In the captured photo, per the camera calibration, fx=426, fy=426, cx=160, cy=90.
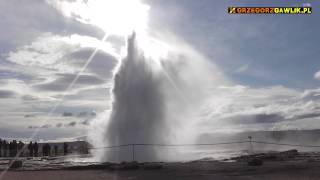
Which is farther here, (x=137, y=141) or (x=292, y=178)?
(x=137, y=141)

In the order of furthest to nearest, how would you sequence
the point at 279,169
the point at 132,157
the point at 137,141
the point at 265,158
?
the point at 137,141, the point at 132,157, the point at 265,158, the point at 279,169

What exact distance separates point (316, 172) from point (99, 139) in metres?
27.7

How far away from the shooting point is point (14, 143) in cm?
6288

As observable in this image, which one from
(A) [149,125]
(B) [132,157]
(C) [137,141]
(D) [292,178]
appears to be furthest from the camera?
(A) [149,125]

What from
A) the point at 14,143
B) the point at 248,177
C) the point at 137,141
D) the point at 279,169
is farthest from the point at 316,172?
the point at 14,143

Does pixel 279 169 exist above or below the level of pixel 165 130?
below

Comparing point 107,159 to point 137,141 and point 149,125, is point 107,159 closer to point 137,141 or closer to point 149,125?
point 137,141

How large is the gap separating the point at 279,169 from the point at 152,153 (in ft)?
58.7

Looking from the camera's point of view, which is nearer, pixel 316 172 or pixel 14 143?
pixel 316 172

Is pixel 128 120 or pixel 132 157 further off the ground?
pixel 128 120

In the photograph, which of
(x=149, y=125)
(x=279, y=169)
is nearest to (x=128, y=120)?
(x=149, y=125)

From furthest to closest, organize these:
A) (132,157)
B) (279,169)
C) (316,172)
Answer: (132,157) → (279,169) → (316,172)

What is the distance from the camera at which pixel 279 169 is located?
75.4ft

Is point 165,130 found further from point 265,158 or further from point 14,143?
point 14,143
